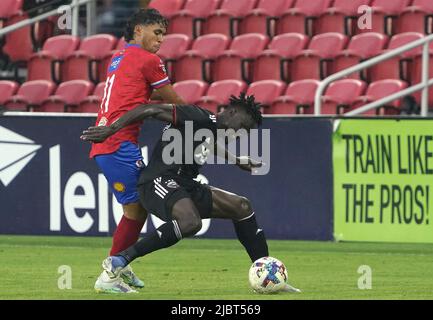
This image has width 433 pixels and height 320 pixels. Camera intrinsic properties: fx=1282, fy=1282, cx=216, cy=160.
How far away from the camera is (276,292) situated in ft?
30.6

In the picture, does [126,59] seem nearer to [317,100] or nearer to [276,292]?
[276,292]

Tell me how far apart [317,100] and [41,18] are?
7.15m

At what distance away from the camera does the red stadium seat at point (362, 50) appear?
17453 millimetres

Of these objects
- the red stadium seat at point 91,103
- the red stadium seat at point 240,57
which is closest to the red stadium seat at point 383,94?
the red stadium seat at point 240,57

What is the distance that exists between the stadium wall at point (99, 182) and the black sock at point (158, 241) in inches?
193

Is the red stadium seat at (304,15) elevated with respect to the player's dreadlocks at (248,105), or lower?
elevated

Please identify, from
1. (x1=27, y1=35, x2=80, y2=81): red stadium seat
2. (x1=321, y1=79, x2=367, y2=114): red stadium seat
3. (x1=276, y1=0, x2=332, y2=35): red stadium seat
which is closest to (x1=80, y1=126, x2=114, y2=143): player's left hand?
(x1=321, y1=79, x2=367, y2=114): red stadium seat

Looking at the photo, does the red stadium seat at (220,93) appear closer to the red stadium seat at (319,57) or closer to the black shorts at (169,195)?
the red stadium seat at (319,57)

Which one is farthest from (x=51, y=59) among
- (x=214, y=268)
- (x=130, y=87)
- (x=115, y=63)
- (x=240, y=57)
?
(x=130, y=87)

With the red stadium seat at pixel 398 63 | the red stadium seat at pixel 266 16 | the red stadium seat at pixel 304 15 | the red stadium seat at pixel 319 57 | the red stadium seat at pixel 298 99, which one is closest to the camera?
the red stadium seat at pixel 298 99

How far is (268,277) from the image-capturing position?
9242mm

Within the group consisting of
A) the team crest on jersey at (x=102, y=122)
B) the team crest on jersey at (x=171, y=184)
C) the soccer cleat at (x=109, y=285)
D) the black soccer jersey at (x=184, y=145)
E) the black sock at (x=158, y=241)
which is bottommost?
the soccer cleat at (x=109, y=285)

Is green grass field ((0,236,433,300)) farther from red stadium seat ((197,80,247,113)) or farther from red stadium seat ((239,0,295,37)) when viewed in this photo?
red stadium seat ((239,0,295,37))
